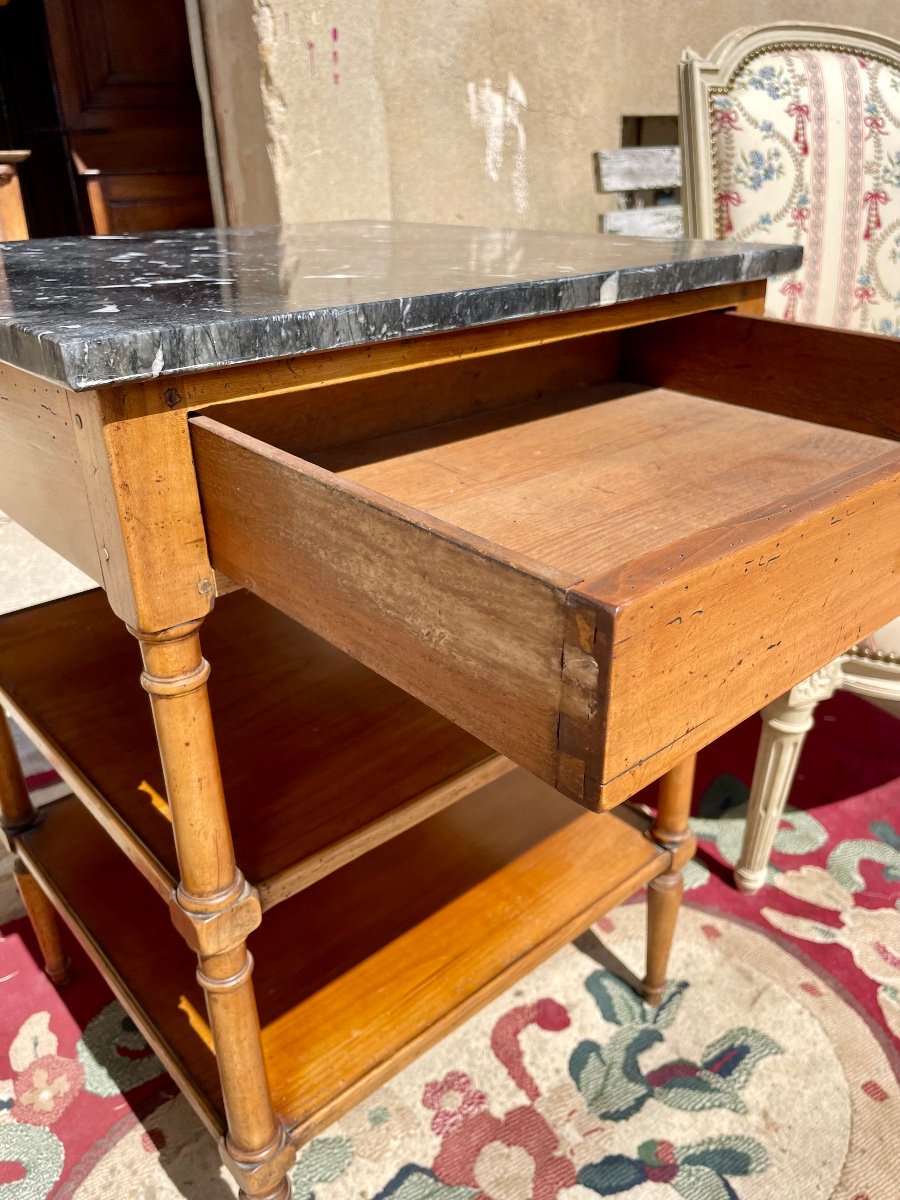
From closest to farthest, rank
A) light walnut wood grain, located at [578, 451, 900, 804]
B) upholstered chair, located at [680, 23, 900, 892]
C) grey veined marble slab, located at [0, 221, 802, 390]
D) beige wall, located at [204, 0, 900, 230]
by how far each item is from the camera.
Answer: light walnut wood grain, located at [578, 451, 900, 804] < grey veined marble slab, located at [0, 221, 802, 390] < upholstered chair, located at [680, 23, 900, 892] < beige wall, located at [204, 0, 900, 230]

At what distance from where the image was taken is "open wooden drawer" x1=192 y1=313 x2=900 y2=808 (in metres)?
0.37

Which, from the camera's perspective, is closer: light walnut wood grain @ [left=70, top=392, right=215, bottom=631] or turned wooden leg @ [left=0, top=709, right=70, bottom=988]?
light walnut wood grain @ [left=70, top=392, right=215, bottom=631]

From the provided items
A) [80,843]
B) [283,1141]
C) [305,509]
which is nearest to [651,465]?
[305,509]

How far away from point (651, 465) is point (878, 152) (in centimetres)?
86

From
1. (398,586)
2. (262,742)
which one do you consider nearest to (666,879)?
(262,742)

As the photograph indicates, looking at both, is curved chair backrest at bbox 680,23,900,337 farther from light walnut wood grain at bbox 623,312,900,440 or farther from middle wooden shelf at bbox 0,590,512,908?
middle wooden shelf at bbox 0,590,512,908

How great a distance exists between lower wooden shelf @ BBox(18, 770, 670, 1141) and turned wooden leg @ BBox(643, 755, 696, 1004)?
0.09 ft

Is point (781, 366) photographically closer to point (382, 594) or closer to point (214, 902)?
point (382, 594)

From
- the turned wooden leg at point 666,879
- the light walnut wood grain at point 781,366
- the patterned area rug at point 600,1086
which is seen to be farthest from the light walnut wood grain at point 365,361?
the patterned area rug at point 600,1086

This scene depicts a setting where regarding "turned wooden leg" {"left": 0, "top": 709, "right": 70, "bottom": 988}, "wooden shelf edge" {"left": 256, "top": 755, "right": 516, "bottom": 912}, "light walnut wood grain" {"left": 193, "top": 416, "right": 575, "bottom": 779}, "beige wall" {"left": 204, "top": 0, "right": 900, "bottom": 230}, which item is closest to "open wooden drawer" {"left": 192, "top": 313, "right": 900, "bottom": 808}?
"light walnut wood grain" {"left": 193, "top": 416, "right": 575, "bottom": 779}

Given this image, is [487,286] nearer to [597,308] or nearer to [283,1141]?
[597,308]

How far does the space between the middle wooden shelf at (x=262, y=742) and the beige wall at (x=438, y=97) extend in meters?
0.84

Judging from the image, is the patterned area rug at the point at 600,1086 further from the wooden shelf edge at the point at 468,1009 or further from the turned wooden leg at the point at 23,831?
the wooden shelf edge at the point at 468,1009

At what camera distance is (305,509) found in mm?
464
